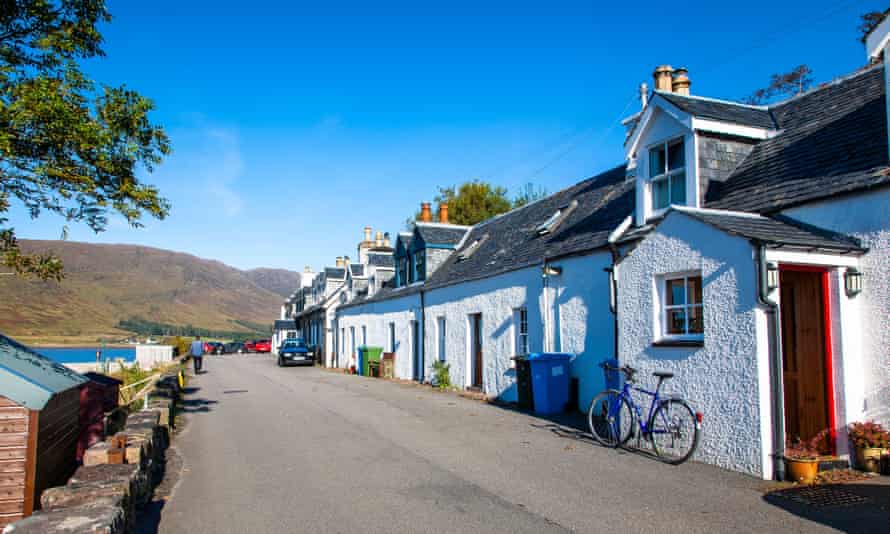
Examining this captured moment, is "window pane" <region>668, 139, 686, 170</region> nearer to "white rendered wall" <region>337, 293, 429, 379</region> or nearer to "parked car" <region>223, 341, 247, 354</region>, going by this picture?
"white rendered wall" <region>337, 293, 429, 379</region>

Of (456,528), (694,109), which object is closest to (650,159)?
(694,109)

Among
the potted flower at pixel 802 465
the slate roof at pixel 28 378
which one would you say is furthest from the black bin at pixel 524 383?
the slate roof at pixel 28 378

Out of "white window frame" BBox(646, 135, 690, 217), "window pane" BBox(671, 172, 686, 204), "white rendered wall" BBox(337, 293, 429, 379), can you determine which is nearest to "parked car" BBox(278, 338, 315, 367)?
"white rendered wall" BBox(337, 293, 429, 379)

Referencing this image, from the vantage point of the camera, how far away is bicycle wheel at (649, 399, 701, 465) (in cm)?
826

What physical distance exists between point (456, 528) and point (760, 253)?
4.90m

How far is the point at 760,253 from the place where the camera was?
754 centimetres

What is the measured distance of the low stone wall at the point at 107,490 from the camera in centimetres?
378

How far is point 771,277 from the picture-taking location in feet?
24.8

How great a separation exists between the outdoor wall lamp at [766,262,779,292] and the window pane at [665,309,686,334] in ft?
6.08

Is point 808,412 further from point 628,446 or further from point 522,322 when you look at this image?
point 522,322

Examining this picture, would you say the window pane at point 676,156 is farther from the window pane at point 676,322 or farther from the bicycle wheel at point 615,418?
the bicycle wheel at point 615,418

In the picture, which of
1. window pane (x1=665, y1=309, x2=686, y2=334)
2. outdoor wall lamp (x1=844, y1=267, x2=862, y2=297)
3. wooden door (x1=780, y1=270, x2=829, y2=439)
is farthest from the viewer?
window pane (x1=665, y1=309, x2=686, y2=334)

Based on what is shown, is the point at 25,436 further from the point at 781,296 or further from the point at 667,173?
the point at 667,173

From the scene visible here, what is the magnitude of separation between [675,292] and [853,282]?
Result: 93.1 inches
